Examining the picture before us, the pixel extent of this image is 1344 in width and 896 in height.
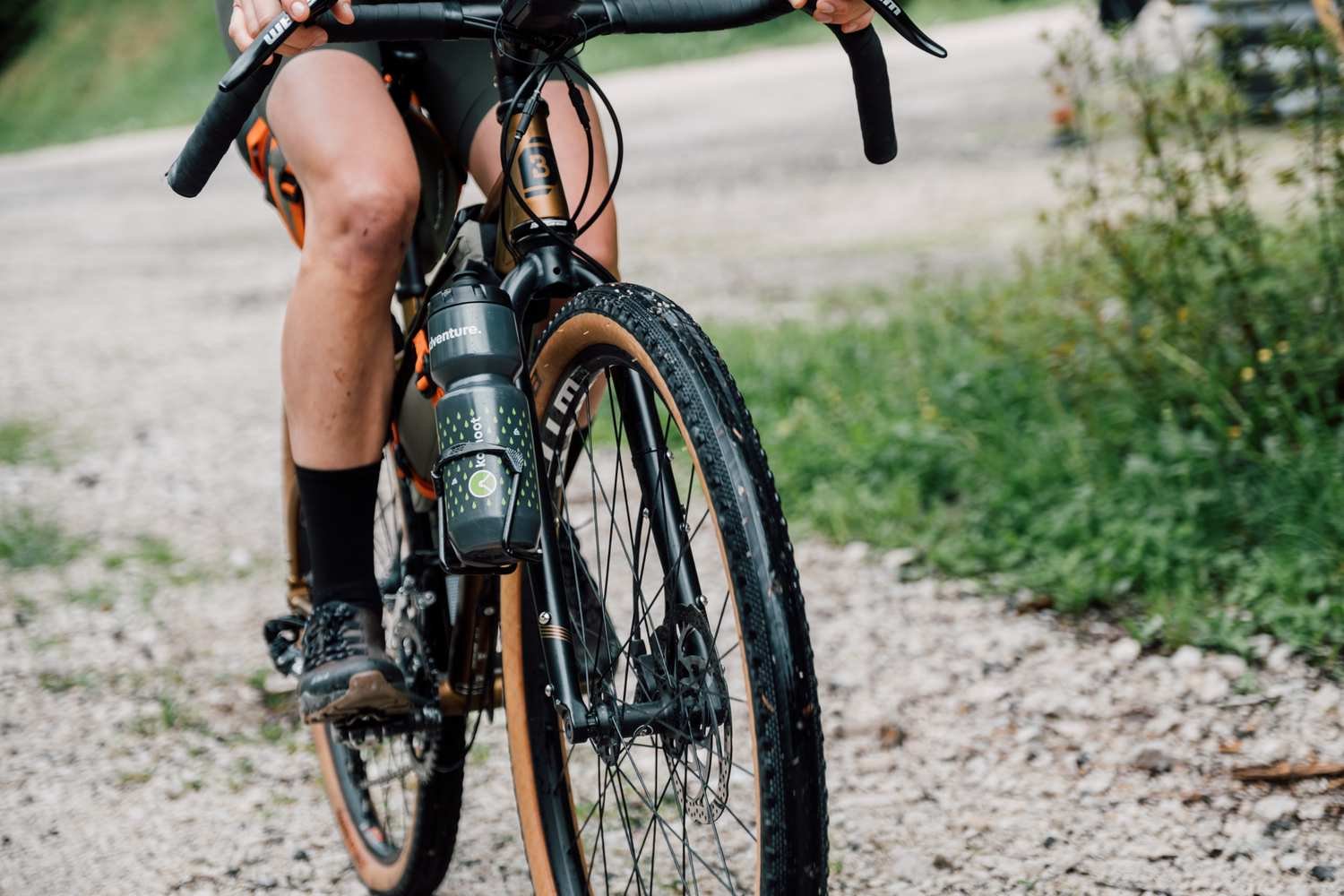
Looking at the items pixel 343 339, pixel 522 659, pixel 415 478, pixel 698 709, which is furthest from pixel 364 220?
pixel 698 709

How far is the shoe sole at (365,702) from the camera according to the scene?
2.40 metres

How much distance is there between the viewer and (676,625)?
1.92 m

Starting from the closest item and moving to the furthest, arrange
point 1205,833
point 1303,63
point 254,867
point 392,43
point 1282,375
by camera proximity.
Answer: point 392,43 → point 1205,833 → point 254,867 → point 1303,63 → point 1282,375

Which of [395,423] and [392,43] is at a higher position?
[392,43]

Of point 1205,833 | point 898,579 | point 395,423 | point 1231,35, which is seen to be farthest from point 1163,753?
point 1231,35

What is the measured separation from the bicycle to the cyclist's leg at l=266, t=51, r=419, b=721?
0.09 meters

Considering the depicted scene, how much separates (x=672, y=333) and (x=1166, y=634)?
2187 millimetres

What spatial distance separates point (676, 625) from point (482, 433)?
0.37 metres

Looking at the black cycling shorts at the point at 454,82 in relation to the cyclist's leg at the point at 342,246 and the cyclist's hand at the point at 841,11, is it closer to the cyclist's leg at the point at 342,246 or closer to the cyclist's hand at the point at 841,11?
the cyclist's leg at the point at 342,246

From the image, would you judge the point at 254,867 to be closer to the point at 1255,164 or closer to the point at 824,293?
the point at 1255,164

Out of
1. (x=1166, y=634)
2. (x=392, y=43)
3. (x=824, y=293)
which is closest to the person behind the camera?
(x=392, y=43)

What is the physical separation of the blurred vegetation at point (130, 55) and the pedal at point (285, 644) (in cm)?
1899

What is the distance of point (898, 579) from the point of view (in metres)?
4.15

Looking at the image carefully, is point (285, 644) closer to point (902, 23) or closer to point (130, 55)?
point (902, 23)
